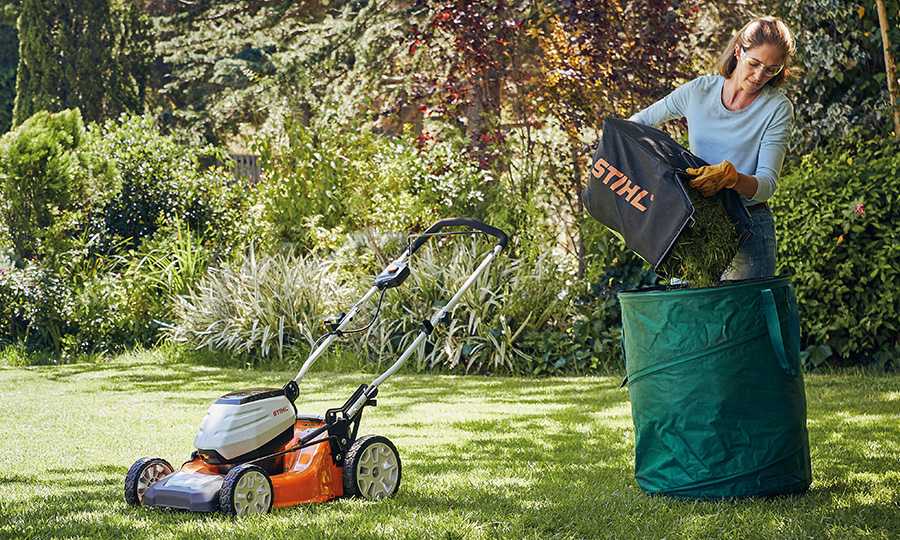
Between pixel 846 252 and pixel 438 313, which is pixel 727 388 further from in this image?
pixel 846 252

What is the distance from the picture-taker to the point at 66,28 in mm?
17438

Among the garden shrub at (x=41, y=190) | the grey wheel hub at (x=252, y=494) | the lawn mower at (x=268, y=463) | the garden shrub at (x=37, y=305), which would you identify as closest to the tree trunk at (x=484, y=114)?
the garden shrub at (x=41, y=190)

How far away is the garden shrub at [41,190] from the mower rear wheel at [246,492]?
8.02m

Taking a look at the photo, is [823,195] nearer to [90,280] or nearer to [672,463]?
[672,463]

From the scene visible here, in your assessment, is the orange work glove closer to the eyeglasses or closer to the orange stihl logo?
the orange stihl logo

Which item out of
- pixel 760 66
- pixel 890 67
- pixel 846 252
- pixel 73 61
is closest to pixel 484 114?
pixel 890 67

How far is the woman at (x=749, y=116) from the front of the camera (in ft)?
12.8

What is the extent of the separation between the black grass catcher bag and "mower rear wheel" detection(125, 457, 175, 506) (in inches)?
73.6

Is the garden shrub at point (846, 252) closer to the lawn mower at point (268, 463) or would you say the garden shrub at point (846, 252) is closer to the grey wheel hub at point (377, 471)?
the lawn mower at point (268, 463)

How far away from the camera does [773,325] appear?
376 centimetres

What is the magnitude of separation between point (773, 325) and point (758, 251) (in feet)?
1.38

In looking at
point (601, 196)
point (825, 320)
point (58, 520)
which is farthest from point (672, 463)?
point (825, 320)

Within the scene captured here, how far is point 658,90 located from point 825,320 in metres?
3.08

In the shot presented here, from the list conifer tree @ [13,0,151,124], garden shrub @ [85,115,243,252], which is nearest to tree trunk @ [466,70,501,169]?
garden shrub @ [85,115,243,252]
